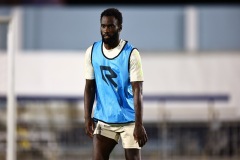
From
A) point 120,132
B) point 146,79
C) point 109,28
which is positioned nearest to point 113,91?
point 120,132

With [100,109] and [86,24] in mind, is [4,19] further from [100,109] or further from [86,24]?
[86,24]

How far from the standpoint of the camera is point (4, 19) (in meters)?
9.71

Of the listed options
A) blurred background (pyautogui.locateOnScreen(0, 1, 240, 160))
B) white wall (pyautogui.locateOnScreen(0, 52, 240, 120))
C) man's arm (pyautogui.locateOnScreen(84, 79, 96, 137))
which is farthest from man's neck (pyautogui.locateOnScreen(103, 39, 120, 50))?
white wall (pyautogui.locateOnScreen(0, 52, 240, 120))

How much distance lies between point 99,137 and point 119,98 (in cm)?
37

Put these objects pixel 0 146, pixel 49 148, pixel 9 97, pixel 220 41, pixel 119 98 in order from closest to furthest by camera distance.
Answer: pixel 119 98 → pixel 9 97 → pixel 0 146 → pixel 49 148 → pixel 220 41

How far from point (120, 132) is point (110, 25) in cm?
89

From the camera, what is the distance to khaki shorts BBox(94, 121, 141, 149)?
19.8 feet

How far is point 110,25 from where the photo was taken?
19.2ft

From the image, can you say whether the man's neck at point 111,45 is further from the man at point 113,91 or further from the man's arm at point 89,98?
the man's arm at point 89,98

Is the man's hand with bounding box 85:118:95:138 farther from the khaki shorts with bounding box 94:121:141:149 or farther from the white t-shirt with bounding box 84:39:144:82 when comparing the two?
the white t-shirt with bounding box 84:39:144:82

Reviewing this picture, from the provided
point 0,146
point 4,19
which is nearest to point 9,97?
point 4,19

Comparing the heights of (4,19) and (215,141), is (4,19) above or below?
above

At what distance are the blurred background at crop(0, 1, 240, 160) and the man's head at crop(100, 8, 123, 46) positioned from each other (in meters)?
3.99

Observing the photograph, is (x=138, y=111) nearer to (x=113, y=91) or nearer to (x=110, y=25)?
(x=113, y=91)
